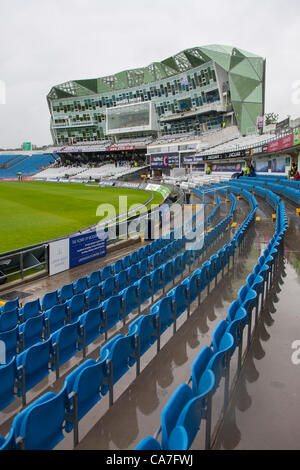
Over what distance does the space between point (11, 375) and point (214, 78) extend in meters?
70.1

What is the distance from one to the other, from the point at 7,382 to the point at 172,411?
220 centimetres

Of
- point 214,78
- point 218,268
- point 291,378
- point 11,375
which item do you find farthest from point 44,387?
point 214,78

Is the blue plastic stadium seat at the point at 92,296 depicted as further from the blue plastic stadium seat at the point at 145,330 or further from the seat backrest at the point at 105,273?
the blue plastic stadium seat at the point at 145,330

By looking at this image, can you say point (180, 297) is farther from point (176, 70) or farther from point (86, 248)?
point (176, 70)

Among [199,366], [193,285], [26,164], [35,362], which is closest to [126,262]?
[193,285]

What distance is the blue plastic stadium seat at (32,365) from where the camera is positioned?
4002mm

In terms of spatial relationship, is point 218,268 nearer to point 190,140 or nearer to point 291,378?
point 291,378

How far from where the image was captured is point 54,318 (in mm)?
5969

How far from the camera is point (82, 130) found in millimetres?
95312

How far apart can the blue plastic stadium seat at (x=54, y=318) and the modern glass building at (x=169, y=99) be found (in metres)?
61.2

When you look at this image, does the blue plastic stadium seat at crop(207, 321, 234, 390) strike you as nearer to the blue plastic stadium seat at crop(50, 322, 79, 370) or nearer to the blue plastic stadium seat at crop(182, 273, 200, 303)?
the blue plastic stadium seat at crop(182, 273, 200, 303)

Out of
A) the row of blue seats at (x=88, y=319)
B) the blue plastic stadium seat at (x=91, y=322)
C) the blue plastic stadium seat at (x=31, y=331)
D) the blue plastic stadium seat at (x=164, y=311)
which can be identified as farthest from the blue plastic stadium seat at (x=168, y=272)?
the blue plastic stadium seat at (x=31, y=331)

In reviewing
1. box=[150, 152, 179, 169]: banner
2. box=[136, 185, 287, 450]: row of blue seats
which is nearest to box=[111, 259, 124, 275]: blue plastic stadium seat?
box=[136, 185, 287, 450]: row of blue seats

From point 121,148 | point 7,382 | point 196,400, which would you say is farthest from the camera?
point 121,148
